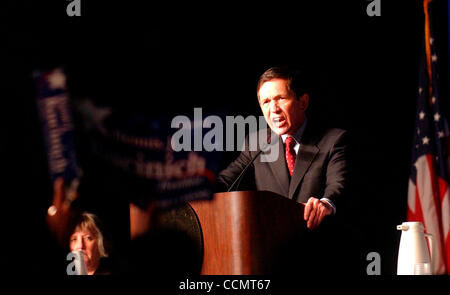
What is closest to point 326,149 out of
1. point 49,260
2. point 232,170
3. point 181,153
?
point 232,170

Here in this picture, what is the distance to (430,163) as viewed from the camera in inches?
145

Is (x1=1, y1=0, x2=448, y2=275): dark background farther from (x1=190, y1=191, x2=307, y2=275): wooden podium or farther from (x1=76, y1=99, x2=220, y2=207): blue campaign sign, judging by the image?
(x1=190, y1=191, x2=307, y2=275): wooden podium

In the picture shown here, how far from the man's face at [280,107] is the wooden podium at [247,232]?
78 centimetres

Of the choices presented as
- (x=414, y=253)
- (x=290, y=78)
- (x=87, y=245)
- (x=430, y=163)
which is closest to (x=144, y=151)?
(x=87, y=245)

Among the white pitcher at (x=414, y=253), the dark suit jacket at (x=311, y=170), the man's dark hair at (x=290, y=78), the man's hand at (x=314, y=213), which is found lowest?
the white pitcher at (x=414, y=253)

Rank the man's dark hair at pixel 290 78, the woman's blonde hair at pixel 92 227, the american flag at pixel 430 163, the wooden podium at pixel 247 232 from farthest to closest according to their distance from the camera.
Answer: the american flag at pixel 430 163 < the woman's blonde hair at pixel 92 227 < the man's dark hair at pixel 290 78 < the wooden podium at pixel 247 232

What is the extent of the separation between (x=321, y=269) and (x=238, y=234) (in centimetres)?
56

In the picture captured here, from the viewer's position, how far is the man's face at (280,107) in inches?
128

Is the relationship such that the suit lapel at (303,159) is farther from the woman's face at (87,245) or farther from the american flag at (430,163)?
the woman's face at (87,245)

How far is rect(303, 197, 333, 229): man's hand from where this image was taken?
2674mm

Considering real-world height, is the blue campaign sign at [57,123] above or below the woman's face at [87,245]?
above

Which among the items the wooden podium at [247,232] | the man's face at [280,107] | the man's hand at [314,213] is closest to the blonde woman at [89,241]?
the wooden podium at [247,232]

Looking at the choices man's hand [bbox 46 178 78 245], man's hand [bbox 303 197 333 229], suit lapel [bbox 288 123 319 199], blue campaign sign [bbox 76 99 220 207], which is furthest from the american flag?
man's hand [bbox 46 178 78 245]

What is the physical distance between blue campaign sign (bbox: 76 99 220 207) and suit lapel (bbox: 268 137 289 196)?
387 millimetres
